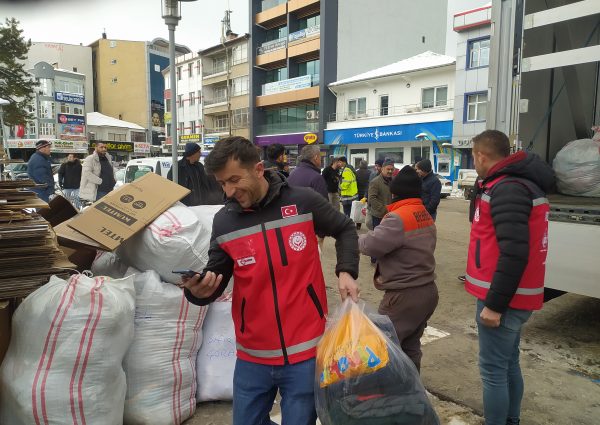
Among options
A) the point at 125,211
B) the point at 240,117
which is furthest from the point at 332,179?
the point at 240,117

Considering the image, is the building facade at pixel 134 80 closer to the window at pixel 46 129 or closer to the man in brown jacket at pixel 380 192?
the window at pixel 46 129

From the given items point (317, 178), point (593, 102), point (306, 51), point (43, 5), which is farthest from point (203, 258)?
point (306, 51)

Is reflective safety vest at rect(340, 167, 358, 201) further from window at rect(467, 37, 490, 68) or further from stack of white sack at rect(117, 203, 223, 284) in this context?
window at rect(467, 37, 490, 68)

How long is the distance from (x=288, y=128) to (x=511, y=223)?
101 feet

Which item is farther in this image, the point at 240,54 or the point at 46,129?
the point at 46,129

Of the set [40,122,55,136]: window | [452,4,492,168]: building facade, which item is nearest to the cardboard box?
[452,4,492,168]: building facade

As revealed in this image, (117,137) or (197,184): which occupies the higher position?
(117,137)

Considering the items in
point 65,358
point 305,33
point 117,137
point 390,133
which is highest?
point 305,33

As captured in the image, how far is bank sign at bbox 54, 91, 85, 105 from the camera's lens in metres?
48.4

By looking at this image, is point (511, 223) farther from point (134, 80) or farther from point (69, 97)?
point (134, 80)

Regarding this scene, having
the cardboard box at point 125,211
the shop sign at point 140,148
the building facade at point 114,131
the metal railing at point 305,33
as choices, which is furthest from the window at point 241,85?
the cardboard box at point 125,211

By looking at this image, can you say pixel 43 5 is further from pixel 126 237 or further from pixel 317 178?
pixel 317 178

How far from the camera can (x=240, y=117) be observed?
36.4 meters

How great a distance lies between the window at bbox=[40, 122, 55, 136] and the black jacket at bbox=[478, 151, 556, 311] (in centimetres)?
5425
